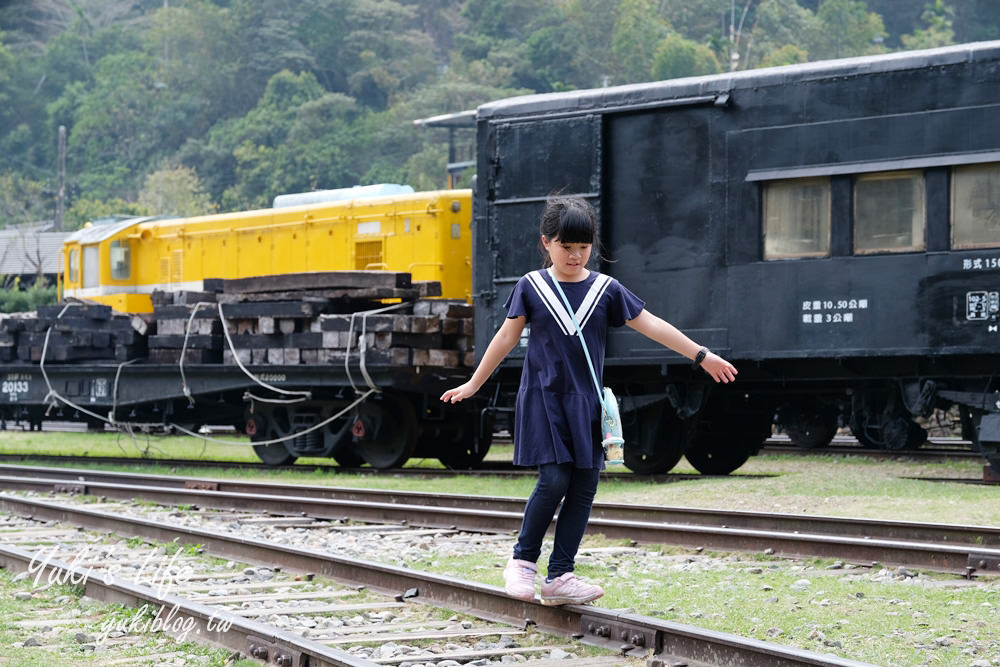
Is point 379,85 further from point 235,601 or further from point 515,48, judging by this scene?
point 235,601

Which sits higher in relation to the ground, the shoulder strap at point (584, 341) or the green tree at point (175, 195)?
the green tree at point (175, 195)

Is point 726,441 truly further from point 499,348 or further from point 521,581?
point 499,348

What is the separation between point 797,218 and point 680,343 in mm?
7545

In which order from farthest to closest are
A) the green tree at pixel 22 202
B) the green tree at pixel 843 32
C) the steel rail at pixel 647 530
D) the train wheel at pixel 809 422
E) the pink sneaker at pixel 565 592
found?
the green tree at pixel 843 32 → the green tree at pixel 22 202 → the train wheel at pixel 809 422 → the steel rail at pixel 647 530 → the pink sneaker at pixel 565 592

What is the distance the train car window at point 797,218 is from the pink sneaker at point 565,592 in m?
7.54

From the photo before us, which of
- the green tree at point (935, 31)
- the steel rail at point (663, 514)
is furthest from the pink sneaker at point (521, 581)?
the green tree at point (935, 31)

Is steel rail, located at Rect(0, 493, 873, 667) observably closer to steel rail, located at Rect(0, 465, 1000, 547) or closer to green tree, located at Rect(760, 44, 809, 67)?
steel rail, located at Rect(0, 465, 1000, 547)

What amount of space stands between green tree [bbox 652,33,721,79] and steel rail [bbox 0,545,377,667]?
245 ft

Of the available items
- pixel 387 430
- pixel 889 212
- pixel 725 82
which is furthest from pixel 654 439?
pixel 725 82

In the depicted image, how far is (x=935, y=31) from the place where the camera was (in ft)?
260

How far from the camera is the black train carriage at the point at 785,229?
40.3 ft

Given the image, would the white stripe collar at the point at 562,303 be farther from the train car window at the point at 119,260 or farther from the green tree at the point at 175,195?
the green tree at the point at 175,195

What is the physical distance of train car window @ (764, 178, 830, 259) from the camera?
510 inches

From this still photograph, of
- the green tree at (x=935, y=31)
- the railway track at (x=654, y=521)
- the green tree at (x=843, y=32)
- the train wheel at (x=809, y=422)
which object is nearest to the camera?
the railway track at (x=654, y=521)
